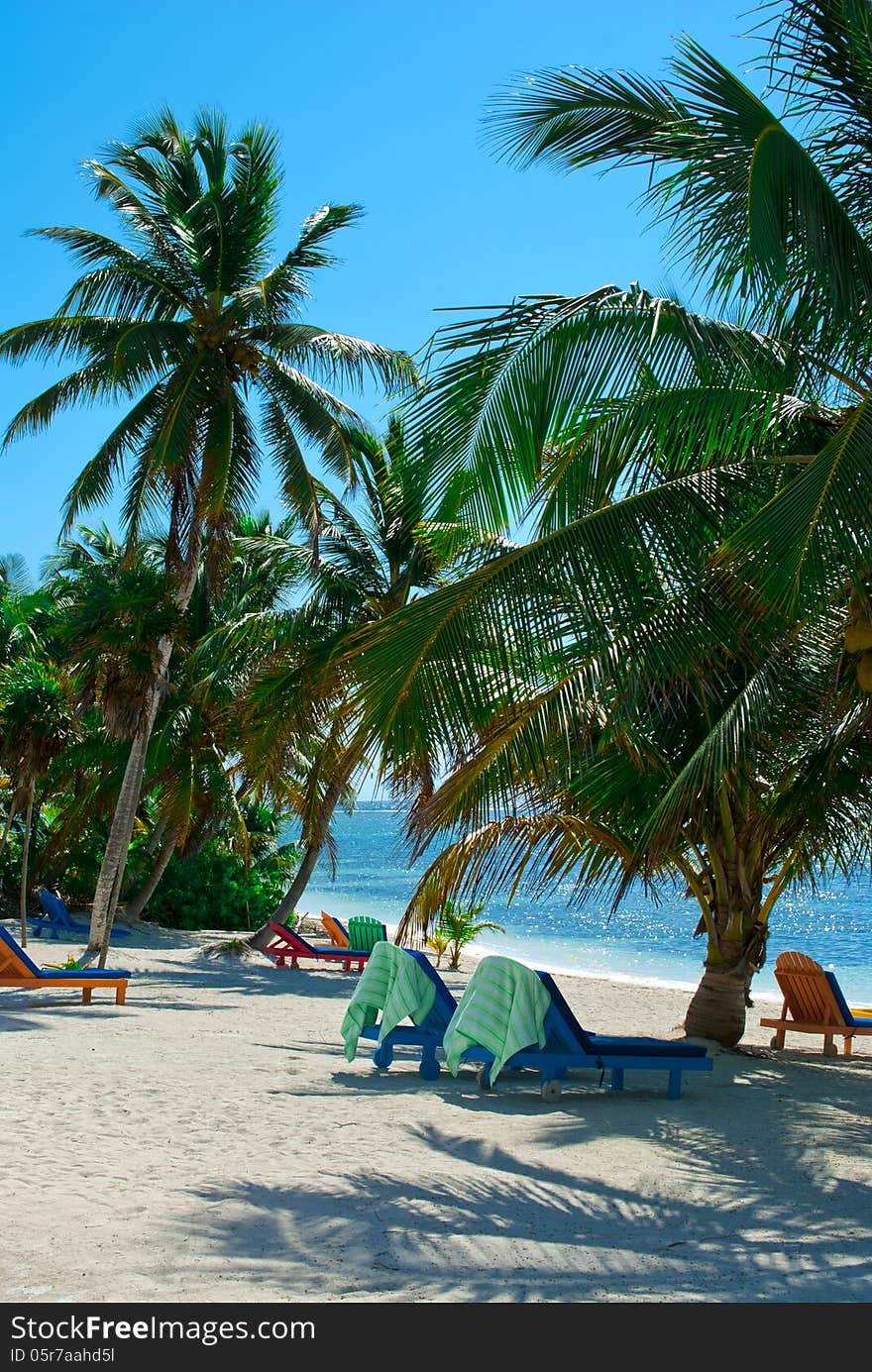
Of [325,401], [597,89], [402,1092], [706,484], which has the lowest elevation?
[402,1092]

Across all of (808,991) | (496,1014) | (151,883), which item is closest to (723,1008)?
(808,991)

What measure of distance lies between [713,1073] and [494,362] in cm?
575

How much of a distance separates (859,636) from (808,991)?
5148mm

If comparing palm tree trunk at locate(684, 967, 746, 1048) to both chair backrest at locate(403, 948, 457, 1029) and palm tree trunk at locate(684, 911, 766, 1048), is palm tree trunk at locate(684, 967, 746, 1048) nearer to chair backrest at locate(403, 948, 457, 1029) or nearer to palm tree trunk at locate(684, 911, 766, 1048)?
palm tree trunk at locate(684, 911, 766, 1048)

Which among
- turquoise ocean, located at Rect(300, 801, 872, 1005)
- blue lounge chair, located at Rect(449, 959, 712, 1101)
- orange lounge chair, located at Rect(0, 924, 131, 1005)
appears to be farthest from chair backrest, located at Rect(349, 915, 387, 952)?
blue lounge chair, located at Rect(449, 959, 712, 1101)

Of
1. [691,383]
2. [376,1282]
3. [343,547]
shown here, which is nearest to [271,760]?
[343,547]

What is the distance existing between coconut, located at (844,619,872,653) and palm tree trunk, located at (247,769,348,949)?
34.0 feet

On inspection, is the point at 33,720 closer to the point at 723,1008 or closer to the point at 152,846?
the point at 152,846

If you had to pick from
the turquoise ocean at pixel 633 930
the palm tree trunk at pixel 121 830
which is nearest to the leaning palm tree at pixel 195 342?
the palm tree trunk at pixel 121 830

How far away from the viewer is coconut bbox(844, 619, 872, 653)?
6.00 m

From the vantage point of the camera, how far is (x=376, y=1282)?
3.56 m

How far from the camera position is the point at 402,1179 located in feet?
16.4
